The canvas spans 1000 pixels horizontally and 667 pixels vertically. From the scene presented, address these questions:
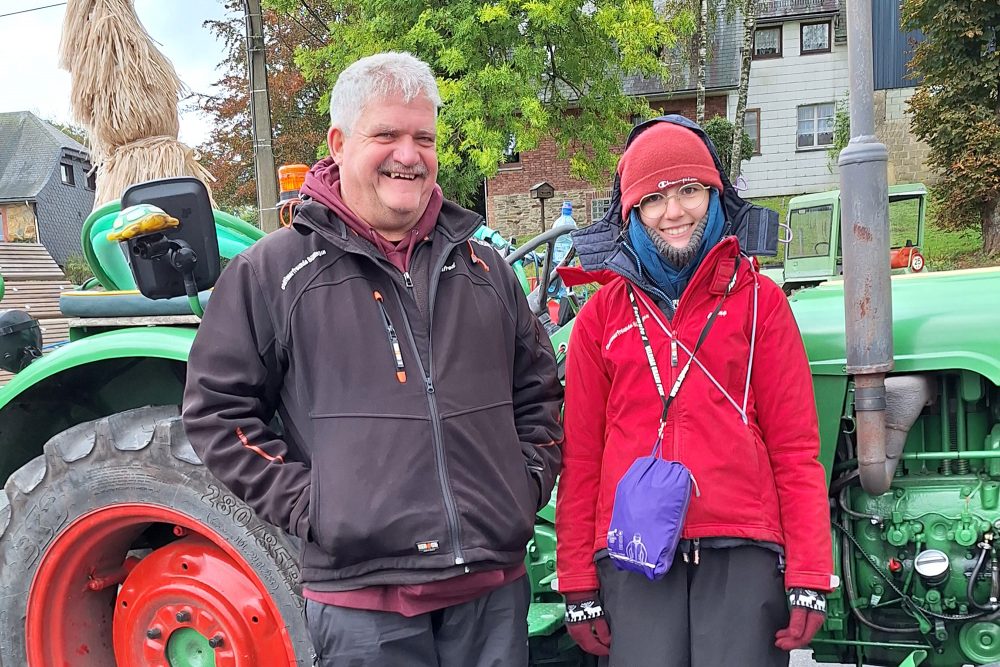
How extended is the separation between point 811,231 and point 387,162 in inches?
347

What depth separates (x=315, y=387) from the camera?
5.48ft

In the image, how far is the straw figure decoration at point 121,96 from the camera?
3.89 m

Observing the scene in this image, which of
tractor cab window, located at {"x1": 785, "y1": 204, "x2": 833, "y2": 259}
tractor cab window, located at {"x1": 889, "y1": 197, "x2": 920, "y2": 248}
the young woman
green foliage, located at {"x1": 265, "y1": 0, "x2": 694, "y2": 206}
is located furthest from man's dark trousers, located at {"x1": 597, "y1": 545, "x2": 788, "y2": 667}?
green foliage, located at {"x1": 265, "y1": 0, "x2": 694, "y2": 206}

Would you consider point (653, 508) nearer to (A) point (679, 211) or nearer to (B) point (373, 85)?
(A) point (679, 211)

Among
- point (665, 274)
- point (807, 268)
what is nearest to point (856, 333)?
point (665, 274)

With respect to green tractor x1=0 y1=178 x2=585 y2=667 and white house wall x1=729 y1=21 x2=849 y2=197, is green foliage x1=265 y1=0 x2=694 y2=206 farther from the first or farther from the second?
white house wall x1=729 y1=21 x2=849 y2=197

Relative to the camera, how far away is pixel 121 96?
3945 mm

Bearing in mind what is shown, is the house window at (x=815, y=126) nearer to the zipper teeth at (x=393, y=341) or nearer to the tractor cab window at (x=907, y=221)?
the tractor cab window at (x=907, y=221)

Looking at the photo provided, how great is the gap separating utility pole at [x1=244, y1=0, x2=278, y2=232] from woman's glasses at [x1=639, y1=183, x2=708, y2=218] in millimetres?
5414

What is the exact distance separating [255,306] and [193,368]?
175 mm

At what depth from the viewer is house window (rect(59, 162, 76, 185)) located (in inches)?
1448

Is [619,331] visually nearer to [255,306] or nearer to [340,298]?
[340,298]

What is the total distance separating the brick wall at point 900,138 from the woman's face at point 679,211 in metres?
25.1

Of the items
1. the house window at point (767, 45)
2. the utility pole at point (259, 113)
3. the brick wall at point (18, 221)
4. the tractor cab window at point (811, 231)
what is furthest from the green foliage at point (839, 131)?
the brick wall at point (18, 221)
